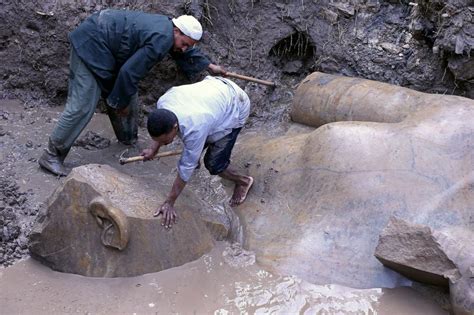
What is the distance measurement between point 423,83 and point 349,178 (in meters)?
1.81

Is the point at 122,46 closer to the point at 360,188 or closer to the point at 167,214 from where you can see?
the point at 167,214

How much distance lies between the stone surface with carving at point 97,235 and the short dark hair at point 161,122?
50cm

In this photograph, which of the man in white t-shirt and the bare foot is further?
the bare foot

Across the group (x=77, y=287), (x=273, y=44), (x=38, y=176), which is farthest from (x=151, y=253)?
(x=273, y=44)

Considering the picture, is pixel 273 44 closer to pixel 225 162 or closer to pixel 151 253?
pixel 225 162

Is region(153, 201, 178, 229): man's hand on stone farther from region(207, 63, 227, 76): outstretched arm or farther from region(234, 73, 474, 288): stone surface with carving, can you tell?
region(207, 63, 227, 76): outstretched arm

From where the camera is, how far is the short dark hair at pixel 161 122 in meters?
3.26

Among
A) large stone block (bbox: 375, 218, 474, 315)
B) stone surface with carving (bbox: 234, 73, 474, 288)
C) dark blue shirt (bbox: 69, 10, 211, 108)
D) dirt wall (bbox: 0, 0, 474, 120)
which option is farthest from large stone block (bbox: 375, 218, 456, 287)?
dirt wall (bbox: 0, 0, 474, 120)

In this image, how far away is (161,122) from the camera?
10.7ft

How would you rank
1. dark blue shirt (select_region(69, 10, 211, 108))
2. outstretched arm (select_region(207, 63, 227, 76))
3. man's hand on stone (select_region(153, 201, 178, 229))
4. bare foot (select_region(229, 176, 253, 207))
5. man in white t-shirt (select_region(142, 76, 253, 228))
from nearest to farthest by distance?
man in white t-shirt (select_region(142, 76, 253, 228))
man's hand on stone (select_region(153, 201, 178, 229))
dark blue shirt (select_region(69, 10, 211, 108))
bare foot (select_region(229, 176, 253, 207))
outstretched arm (select_region(207, 63, 227, 76))

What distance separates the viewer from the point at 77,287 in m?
3.31

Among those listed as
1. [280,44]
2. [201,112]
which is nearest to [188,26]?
[201,112]

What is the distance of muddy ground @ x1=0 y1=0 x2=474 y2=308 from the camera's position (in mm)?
5000

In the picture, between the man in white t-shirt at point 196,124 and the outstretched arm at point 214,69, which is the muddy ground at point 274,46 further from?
the man in white t-shirt at point 196,124
